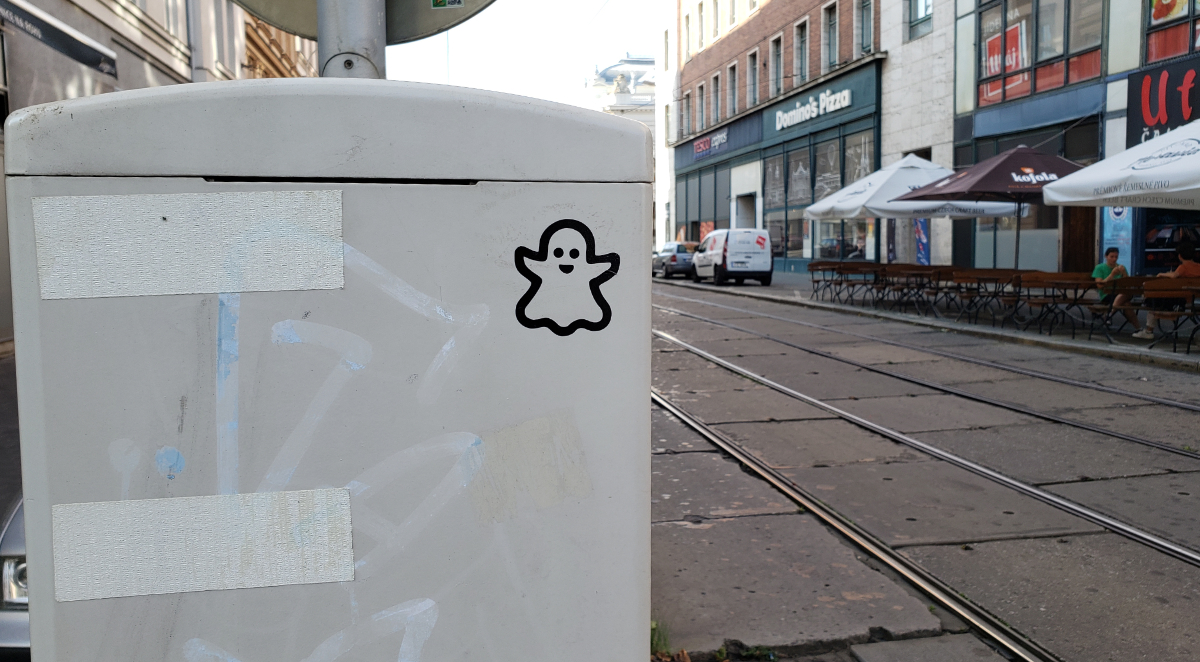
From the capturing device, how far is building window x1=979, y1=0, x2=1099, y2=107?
18938 millimetres

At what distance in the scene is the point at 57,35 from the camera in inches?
492

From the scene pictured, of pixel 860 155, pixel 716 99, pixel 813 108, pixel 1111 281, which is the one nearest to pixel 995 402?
pixel 1111 281

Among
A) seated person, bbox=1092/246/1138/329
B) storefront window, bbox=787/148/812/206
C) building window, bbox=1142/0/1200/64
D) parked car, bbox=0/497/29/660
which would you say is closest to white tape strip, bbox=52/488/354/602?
parked car, bbox=0/497/29/660

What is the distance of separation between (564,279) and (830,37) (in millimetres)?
31241

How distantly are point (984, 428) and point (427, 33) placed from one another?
6222 millimetres

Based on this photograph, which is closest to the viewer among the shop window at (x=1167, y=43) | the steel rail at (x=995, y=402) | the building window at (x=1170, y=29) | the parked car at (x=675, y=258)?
the steel rail at (x=995, y=402)

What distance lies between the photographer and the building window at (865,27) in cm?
2831

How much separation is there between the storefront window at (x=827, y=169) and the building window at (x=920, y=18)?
15.6 feet

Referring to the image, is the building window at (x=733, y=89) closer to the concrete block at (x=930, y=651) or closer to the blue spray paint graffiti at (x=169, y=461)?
the concrete block at (x=930, y=651)

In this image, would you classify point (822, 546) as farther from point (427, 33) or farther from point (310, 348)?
point (310, 348)

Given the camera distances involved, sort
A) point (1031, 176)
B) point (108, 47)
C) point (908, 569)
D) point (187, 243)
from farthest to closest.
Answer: point (1031, 176), point (108, 47), point (908, 569), point (187, 243)

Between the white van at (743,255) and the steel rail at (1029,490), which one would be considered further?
the white van at (743,255)

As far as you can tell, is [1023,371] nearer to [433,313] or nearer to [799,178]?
[433,313]

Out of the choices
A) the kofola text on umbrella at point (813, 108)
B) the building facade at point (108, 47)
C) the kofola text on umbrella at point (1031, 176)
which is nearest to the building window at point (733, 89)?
the kofola text on umbrella at point (813, 108)
